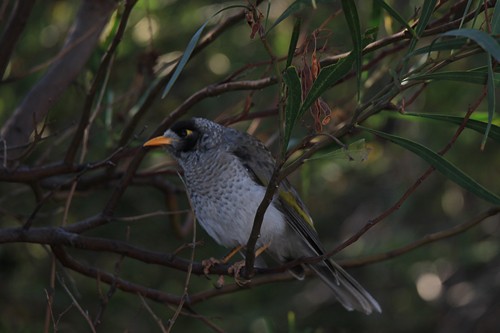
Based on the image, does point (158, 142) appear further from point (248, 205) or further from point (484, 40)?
point (484, 40)

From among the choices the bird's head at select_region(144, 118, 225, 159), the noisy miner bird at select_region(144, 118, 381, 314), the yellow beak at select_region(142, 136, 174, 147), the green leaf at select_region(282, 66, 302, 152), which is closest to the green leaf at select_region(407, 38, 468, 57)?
the green leaf at select_region(282, 66, 302, 152)

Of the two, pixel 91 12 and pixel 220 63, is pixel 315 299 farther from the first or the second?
pixel 91 12

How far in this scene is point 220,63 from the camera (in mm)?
5621

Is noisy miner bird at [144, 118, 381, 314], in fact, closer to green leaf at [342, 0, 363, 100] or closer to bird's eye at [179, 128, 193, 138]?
bird's eye at [179, 128, 193, 138]

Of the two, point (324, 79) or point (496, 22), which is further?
point (496, 22)

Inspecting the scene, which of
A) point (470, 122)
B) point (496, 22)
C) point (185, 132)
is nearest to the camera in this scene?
point (496, 22)

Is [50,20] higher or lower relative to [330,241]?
higher

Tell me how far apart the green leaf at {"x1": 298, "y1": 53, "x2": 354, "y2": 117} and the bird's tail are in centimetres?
150

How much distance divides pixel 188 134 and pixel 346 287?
1028 mm

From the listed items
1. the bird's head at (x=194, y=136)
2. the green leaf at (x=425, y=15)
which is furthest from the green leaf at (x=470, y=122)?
the bird's head at (x=194, y=136)

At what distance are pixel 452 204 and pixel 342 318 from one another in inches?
42.7

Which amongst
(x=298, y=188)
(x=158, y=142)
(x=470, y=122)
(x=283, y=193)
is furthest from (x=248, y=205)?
(x=298, y=188)

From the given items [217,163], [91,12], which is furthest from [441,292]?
[91,12]

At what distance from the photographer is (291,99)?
230 cm
